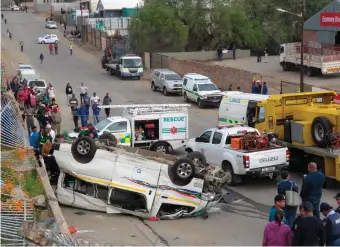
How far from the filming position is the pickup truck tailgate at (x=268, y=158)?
16506 mm

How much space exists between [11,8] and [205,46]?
72406 millimetres

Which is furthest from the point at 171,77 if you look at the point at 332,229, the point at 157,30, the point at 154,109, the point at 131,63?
the point at 332,229

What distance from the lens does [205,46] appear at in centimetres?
5744

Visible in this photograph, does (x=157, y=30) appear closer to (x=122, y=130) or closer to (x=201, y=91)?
(x=201, y=91)

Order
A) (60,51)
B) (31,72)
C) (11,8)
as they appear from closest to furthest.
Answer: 1. (31,72)
2. (60,51)
3. (11,8)

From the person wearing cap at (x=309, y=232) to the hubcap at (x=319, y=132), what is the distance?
8.74 metres

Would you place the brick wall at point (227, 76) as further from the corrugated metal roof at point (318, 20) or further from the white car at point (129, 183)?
the white car at point (129, 183)

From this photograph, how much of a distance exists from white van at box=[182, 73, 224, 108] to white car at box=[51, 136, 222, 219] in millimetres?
18104

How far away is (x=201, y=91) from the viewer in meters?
33.1

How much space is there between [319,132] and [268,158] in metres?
1.92

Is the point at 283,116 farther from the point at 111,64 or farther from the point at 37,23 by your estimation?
the point at 37,23

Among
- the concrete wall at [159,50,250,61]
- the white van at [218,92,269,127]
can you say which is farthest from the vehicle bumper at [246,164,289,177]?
the concrete wall at [159,50,250,61]

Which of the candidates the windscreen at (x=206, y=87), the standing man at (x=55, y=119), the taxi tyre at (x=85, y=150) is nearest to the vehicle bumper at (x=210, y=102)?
the windscreen at (x=206, y=87)

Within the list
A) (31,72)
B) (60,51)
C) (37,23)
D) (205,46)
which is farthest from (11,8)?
(31,72)
